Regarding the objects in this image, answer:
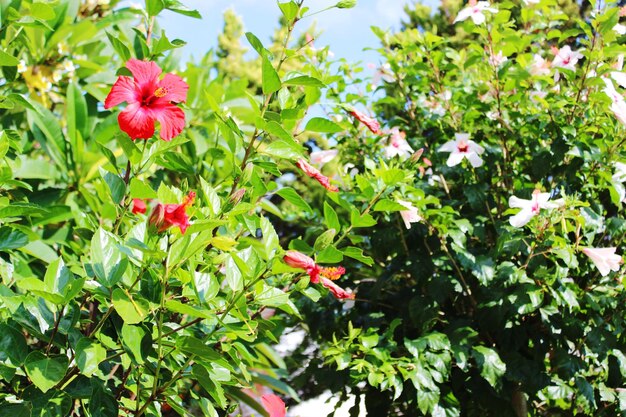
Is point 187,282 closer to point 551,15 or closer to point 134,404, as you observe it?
point 134,404

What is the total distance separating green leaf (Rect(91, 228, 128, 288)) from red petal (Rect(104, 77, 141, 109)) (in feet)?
0.75

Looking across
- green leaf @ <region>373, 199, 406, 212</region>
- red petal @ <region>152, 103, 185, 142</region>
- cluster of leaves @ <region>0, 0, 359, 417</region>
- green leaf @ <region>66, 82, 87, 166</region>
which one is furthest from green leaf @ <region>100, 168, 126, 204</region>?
green leaf @ <region>66, 82, 87, 166</region>

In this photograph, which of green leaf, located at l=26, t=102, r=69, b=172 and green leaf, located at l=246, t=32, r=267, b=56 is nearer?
green leaf, located at l=246, t=32, r=267, b=56

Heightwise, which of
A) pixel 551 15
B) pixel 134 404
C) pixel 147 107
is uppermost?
pixel 551 15

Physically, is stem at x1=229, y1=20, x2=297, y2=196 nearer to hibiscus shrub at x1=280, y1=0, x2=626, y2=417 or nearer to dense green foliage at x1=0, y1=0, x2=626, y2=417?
dense green foliage at x1=0, y1=0, x2=626, y2=417

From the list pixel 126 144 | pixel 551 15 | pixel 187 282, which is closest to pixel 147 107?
pixel 126 144

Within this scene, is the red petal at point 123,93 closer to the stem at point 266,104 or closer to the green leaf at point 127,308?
the stem at point 266,104

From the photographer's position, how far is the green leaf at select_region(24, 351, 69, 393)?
2.80 ft

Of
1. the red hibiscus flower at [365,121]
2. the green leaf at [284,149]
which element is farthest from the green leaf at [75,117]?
the green leaf at [284,149]

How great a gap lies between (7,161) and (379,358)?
106 centimetres

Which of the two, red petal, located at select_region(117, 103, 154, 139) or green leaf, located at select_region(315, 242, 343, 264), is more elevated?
red petal, located at select_region(117, 103, 154, 139)

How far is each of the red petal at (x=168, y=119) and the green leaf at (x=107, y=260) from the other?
200mm

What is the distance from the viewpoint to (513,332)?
1.92 metres

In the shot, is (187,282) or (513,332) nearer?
(187,282)
